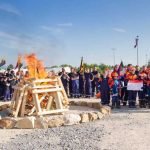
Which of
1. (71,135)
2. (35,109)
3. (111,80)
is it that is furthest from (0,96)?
(71,135)

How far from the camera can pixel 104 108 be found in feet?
47.1

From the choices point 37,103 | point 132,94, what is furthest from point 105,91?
point 37,103

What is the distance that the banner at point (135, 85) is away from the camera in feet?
55.6

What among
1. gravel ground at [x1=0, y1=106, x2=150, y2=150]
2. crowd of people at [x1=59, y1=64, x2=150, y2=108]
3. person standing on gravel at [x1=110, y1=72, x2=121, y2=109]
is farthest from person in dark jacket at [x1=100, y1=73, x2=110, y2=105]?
gravel ground at [x1=0, y1=106, x2=150, y2=150]

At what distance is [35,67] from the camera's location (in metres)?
14.5

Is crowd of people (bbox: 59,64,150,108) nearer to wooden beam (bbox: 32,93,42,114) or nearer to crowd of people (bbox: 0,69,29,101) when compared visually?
wooden beam (bbox: 32,93,42,114)

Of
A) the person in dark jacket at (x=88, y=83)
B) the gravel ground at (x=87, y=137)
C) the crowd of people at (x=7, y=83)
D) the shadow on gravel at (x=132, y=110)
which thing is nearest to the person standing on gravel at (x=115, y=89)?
the shadow on gravel at (x=132, y=110)

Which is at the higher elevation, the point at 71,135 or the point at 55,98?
the point at 55,98

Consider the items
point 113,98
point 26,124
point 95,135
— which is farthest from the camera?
point 113,98

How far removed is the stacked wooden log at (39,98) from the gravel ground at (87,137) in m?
1.82

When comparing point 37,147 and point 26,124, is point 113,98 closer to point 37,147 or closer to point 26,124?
point 26,124

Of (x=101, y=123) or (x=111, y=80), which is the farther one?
(x=111, y=80)

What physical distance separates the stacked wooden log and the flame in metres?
0.57

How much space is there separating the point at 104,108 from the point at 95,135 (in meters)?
4.26
